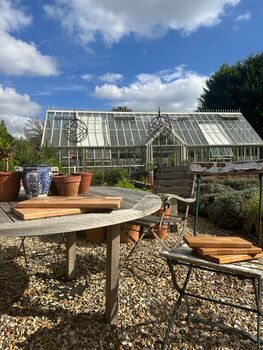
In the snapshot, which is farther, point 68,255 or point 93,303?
point 68,255

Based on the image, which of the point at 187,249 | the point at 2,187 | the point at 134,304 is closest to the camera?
the point at 187,249

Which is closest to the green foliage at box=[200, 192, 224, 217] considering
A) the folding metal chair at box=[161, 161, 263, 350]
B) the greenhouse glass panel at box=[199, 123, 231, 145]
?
the folding metal chair at box=[161, 161, 263, 350]

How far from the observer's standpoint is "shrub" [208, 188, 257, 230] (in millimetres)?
5016

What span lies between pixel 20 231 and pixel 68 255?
1.60 meters

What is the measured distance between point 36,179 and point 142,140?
36.2 feet

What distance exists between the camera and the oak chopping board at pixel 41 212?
141cm

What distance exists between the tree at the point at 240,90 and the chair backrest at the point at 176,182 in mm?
18125

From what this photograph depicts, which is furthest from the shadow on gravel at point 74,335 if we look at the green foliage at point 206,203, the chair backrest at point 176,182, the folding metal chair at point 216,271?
the green foliage at point 206,203

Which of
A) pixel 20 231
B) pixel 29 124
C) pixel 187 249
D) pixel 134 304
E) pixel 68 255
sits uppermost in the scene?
pixel 29 124

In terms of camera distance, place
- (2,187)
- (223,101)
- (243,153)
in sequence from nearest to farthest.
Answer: (2,187), (243,153), (223,101)

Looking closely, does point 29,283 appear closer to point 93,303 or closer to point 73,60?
point 93,303

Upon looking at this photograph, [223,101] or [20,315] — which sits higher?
[223,101]

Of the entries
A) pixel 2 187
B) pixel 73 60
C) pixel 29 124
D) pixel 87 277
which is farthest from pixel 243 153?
pixel 2 187

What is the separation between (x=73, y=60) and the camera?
8766mm
